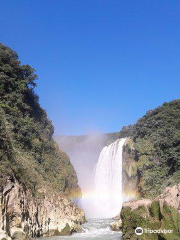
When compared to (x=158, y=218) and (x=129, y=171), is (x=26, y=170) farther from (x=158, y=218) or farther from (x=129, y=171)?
(x=129, y=171)

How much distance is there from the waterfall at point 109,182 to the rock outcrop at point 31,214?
16.2 m

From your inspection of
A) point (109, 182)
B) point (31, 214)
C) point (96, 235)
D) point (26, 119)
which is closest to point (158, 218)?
point (96, 235)

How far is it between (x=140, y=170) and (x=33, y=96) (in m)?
17.5

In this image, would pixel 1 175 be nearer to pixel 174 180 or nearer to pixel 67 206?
pixel 67 206

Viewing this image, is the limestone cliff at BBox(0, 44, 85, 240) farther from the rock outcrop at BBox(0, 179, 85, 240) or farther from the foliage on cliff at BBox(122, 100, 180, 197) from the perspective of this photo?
the foliage on cliff at BBox(122, 100, 180, 197)

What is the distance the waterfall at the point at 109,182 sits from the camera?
133 ft

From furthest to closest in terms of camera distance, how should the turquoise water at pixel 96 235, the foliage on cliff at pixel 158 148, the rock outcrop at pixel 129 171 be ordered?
the rock outcrop at pixel 129 171 < the foliage on cliff at pixel 158 148 < the turquoise water at pixel 96 235

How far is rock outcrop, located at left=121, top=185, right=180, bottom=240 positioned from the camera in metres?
11.4

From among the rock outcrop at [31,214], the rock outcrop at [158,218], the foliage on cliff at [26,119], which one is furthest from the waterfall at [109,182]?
the rock outcrop at [158,218]

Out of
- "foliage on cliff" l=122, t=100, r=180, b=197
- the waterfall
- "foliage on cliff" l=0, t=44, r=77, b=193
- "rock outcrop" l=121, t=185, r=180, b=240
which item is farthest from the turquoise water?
the waterfall

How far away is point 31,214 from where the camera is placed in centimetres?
1661

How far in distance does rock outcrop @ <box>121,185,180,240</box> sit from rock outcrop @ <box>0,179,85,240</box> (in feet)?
19.6

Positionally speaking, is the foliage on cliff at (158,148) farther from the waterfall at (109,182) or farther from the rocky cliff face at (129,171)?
the waterfall at (109,182)

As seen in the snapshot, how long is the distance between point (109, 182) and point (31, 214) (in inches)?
1120
